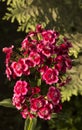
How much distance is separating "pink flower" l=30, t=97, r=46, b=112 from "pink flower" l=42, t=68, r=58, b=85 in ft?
0.52

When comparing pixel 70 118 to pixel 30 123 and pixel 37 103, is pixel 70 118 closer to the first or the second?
pixel 30 123

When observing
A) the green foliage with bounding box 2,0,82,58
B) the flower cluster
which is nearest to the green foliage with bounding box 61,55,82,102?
the green foliage with bounding box 2,0,82,58

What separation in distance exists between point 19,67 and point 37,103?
337 millimetres

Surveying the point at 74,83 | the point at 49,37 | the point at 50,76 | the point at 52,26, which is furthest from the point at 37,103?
the point at 52,26

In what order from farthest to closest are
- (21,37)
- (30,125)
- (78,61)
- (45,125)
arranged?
(21,37) → (45,125) → (78,61) → (30,125)

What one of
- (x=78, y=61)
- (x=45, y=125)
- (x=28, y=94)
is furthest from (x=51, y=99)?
(x=45, y=125)

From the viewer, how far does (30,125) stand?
14.4 feet

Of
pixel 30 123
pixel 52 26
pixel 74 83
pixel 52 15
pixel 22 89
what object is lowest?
pixel 74 83

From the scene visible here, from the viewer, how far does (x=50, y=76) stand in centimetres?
402

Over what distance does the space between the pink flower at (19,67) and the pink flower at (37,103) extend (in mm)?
251

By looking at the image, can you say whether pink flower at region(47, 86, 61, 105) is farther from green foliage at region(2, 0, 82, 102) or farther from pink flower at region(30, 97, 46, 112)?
green foliage at region(2, 0, 82, 102)

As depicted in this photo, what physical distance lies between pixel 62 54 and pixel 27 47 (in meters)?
0.30

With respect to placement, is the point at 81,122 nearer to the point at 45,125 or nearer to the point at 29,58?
the point at 45,125

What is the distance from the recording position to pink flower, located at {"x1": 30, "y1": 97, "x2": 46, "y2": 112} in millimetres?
3975
